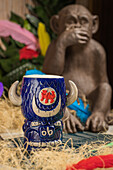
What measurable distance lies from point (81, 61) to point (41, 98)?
527mm

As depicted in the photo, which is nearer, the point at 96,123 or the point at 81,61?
the point at 96,123

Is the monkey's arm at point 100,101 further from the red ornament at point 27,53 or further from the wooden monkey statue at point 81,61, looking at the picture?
the red ornament at point 27,53

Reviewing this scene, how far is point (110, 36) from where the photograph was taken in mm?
1641

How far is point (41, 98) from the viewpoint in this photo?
62cm

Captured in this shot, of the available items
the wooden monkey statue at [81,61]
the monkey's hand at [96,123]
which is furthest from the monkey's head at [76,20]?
the monkey's hand at [96,123]

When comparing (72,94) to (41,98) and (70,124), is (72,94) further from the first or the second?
(70,124)

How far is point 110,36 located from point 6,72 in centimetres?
83

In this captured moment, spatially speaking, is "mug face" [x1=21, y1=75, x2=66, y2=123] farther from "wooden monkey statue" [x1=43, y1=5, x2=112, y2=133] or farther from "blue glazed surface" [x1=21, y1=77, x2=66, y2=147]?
"wooden monkey statue" [x1=43, y1=5, x2=112, y2=133]

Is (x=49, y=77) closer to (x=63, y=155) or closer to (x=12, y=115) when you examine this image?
(x=63, y=155)

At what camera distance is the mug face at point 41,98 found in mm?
618

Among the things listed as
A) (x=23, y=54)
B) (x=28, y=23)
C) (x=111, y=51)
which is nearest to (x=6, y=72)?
(x=23, y=54)

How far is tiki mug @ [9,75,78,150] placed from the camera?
0.62 metres

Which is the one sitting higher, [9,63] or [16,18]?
[16,18]

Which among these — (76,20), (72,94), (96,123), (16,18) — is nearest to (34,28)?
(16,18)
